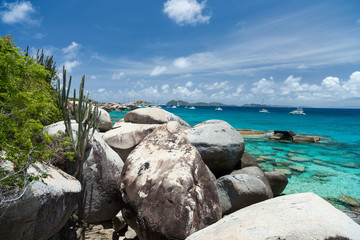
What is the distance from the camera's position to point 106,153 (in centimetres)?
554

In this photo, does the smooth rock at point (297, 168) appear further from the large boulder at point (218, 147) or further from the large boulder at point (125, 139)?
the large boulder at point (125, 139)

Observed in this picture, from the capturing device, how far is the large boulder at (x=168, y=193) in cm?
386

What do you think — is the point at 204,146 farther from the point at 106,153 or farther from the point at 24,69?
the point at 24,69

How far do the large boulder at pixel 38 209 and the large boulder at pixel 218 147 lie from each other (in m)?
4.89

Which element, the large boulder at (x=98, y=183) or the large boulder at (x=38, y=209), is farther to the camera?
the large boulder at (x=98, y=183)

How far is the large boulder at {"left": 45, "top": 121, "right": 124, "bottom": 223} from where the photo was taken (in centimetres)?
502

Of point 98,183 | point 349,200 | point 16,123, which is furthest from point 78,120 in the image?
point 349,200

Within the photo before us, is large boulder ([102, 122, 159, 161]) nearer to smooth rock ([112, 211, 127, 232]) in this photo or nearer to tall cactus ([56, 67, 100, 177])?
tall cactus ([56, 67, 100, 177])

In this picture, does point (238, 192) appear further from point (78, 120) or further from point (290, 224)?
point (78, 120)

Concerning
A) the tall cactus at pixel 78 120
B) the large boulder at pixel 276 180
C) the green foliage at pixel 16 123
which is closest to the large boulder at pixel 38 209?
the green foliage at pixel 16 123

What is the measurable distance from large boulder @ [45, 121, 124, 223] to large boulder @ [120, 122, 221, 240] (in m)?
0.64

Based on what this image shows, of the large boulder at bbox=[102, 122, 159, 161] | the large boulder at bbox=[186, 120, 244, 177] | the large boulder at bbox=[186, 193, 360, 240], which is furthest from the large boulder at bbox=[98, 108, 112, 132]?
the large boulder at bbox=[186, 193, 360, 240]

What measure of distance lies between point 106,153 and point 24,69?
2699 mm

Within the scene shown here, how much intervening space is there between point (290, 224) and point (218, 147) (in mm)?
5279
